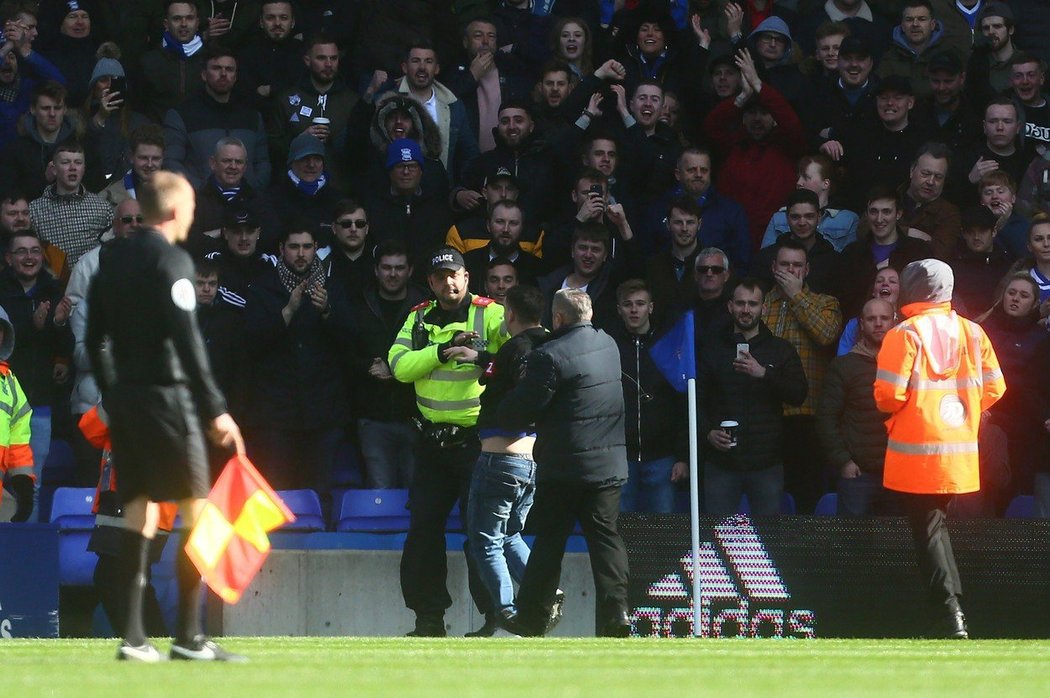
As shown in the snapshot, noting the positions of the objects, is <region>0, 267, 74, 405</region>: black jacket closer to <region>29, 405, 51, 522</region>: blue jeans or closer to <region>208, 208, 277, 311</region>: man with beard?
<region>29, 405, 51, 522</region>: blue jeans

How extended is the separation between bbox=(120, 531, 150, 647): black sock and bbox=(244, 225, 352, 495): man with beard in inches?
250

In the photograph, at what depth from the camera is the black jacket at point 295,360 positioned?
14.1 meters

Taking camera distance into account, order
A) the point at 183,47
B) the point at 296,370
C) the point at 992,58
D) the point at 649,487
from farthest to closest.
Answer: the point at 183,47, the point at 992,58, the point at 296,370, the point at 649,487

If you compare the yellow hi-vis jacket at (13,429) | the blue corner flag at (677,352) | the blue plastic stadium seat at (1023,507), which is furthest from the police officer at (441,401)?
the blue plastic stadium seat at (1023,507)

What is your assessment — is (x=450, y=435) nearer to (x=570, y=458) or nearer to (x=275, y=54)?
(x=570, y=458)

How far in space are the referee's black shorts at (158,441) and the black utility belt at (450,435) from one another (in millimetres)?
4107

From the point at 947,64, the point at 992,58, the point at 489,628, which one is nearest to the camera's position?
the point at 489,628

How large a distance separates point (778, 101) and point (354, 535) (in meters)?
5.52

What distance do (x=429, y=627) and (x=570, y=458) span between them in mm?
1832

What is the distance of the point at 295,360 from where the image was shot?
46.5 ft

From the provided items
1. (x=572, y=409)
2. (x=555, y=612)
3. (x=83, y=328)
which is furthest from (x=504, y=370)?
(x=83, y=328)

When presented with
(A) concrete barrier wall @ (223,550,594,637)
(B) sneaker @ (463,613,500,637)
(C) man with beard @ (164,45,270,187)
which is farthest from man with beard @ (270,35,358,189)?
(B) sneaker @ (463,613,500,637)

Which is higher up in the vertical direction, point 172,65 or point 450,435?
point 172,65

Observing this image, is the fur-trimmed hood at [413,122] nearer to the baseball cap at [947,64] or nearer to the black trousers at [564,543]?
the baseball cap at [947,64]
